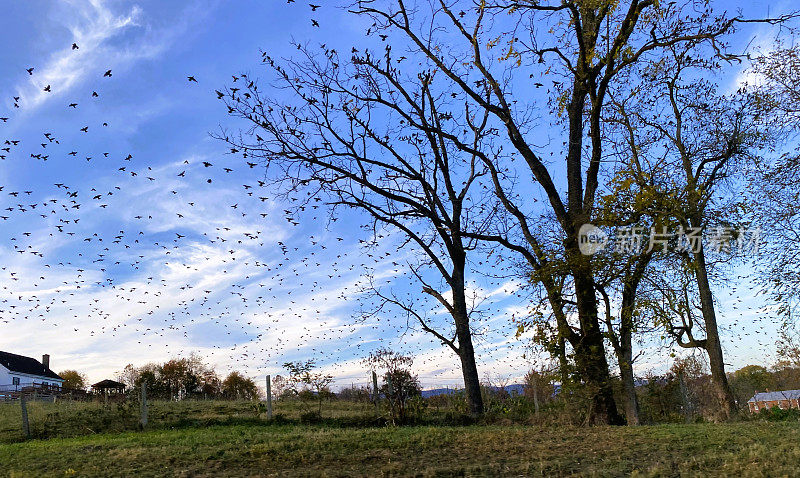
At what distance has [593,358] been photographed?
1212 centimetres

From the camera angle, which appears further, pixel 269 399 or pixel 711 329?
pixel 269 399

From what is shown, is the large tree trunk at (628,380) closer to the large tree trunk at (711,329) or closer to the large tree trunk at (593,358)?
the large tree trunk at (593,358)

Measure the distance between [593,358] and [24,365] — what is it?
70.5 m

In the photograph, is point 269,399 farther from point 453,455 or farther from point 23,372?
point 23,372

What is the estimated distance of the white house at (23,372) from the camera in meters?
57.7

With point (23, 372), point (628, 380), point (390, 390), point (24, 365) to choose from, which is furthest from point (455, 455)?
point (24, 365)

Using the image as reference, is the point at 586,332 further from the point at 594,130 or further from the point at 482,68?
the point at 482,68

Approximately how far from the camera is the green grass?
6.01 meters

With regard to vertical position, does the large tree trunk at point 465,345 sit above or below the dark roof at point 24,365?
below

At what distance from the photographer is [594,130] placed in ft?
44.2

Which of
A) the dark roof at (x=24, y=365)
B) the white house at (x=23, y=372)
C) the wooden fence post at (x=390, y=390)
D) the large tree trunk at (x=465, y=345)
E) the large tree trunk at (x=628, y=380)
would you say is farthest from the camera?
the dark roof at (x=24, y=365)

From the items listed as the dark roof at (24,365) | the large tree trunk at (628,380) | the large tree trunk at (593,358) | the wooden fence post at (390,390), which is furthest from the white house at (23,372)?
the large tree trunk at (628,380)

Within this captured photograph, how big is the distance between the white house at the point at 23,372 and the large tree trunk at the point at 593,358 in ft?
184

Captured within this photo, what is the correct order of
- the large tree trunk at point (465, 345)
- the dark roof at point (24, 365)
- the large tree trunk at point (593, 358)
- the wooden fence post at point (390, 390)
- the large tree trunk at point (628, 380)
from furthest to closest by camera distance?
1. the dark roof at point (24, 365)
2. the large tree trunk at point (465, 345)
3. the wooden fence post at point (390, 390)
4. the large tree trunk at point (593, 358)
5. the large tree trunk at point (628, 380)
